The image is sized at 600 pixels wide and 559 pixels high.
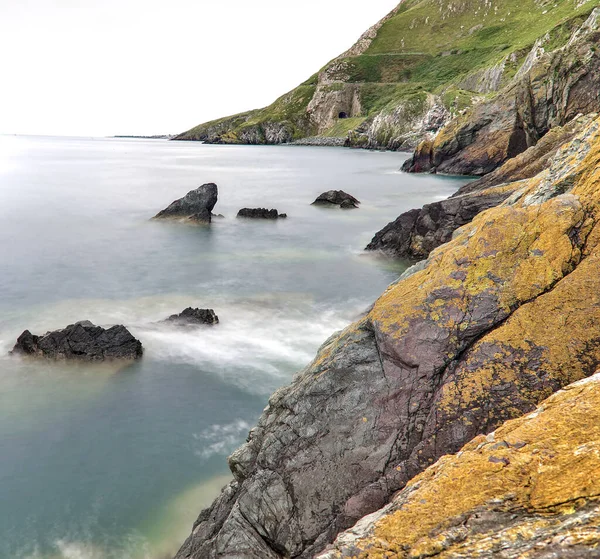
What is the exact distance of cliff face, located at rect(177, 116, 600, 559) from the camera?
20.3 ft

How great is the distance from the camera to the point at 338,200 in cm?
5634

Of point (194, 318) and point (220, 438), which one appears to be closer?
point (220, 438)

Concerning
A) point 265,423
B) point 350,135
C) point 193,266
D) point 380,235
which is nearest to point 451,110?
point 350,135

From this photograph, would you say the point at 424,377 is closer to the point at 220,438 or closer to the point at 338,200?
the point at 220,438

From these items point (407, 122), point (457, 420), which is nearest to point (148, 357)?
point (457, 420)

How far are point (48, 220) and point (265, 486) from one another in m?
51.4

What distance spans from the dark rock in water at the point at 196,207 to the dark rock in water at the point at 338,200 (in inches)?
631

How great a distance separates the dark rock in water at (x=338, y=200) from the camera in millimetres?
54812

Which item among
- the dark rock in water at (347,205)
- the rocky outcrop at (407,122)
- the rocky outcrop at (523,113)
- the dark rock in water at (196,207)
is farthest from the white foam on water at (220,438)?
the rocky outcrop at (407,122)

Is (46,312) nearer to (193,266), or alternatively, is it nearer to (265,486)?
(193,266)

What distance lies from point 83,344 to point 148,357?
8.45ft

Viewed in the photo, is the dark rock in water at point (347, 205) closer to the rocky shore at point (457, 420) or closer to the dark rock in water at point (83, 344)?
the dark rock in water at point (83, 344)

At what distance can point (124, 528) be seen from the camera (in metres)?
10.5

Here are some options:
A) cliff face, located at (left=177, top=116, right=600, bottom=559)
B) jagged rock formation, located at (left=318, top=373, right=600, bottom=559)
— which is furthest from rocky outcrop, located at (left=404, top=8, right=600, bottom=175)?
jagged rock formation, located at (left=318, top=373, right=600, bottom=559)
